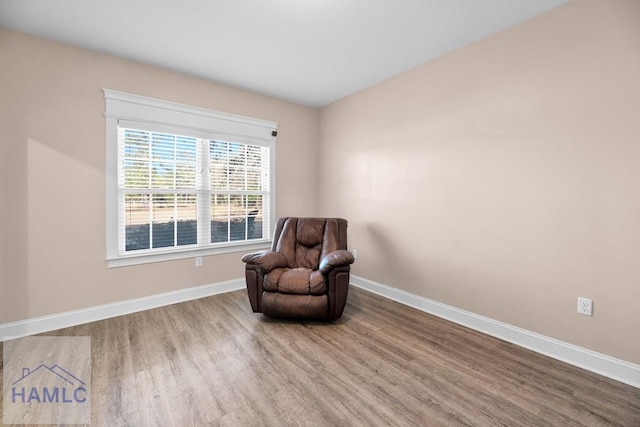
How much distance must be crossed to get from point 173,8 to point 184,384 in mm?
2699

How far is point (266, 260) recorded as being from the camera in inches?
110

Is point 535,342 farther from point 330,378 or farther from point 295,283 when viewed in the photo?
point 295,283

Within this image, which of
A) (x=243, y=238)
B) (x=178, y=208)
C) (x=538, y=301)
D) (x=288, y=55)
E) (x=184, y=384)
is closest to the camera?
(x=184, y=384)

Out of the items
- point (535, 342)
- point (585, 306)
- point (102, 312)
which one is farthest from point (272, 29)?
point (535, 342)

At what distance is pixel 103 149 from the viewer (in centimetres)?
273

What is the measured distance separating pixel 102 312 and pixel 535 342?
156 inches

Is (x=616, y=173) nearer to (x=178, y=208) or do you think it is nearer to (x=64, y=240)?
(x=178, y=208)

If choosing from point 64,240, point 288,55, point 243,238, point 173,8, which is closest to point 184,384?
point 64,240

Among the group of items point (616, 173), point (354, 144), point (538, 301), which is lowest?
point (538, 301)

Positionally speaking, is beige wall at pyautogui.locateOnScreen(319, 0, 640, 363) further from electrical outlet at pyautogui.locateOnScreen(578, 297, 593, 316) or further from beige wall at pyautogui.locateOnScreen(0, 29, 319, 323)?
beige wall at pyautogui.locateOnScreen(0, 29, 319, 323)

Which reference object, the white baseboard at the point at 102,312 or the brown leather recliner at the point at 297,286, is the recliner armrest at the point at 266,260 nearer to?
the brown leather recliner at the point at 297,286

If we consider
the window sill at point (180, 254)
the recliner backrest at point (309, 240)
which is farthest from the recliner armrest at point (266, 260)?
the window sill at point (180, 254)

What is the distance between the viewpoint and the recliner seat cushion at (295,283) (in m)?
2.63

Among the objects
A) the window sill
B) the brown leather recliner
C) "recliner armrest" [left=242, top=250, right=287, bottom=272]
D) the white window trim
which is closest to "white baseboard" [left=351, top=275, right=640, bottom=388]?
the brown leather recliner
